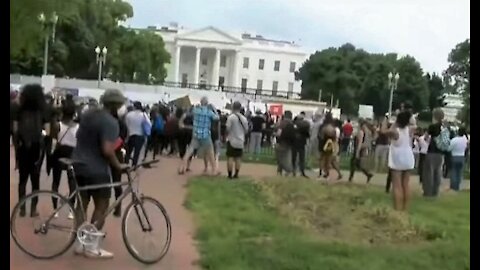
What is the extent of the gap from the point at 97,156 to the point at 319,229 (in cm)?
357

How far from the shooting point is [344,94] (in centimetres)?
8219

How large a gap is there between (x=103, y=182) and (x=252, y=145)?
62.1ft

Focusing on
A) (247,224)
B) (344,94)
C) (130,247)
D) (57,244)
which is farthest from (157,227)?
(344,94)

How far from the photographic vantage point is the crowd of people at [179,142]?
750 cm

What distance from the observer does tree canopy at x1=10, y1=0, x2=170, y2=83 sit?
22.2m

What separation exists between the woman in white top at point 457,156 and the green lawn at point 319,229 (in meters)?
1.78

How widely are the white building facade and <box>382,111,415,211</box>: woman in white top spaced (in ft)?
276

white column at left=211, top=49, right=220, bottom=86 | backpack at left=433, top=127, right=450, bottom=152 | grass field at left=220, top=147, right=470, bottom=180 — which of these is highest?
white column at left=211, top=49, right=220, bottom=86

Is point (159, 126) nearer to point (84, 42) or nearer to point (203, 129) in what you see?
point (203, 129)

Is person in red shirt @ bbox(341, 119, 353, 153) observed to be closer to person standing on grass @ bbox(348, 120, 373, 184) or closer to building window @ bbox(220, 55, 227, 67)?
person standing on grass @ bbox(348, 120, 373, 184)

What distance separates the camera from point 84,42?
42.7 metres

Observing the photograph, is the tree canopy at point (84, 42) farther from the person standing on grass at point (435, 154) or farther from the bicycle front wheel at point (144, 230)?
the person standing on grass at point (435, 154)

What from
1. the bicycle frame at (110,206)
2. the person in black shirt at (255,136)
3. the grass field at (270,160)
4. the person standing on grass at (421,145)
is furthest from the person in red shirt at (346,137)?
the bicycle frame at (110,206)

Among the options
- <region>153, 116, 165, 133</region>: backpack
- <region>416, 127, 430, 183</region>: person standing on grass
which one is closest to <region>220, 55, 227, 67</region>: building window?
<region>153, 116, 165, 133</region>: backpack
